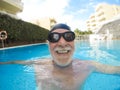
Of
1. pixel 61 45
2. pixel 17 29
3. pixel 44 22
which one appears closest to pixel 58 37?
pixel 61 45

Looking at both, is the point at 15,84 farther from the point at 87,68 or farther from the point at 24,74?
the point at 87,68

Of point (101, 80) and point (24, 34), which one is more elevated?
point (24, 34)

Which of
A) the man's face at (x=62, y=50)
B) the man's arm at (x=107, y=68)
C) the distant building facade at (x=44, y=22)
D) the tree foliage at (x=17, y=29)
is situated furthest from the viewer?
the distant building facade at (x=44, y=22)

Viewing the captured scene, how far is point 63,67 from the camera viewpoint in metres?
2.94

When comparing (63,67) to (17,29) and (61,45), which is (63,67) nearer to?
(61,45)

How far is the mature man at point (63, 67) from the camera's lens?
2.61 m

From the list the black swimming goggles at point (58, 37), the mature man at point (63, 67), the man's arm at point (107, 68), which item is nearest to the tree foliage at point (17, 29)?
the mature man at point (63, 67)

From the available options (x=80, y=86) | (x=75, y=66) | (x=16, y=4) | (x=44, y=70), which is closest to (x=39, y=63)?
(x=44, y=70)

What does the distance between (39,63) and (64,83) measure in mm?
1027

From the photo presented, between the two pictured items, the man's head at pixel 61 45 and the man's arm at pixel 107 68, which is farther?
the man's arm at pixel 107 68

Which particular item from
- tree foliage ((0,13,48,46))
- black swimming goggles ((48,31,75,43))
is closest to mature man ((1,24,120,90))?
black swimming goggles ((48,31,75,43))

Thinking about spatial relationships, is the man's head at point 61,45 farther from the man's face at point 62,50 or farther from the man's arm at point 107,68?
the man's arm at point 107,68

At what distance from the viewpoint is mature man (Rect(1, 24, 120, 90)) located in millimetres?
2609

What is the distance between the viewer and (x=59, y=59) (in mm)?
2662
